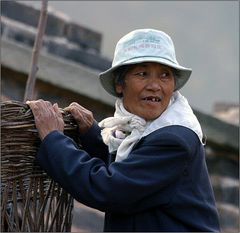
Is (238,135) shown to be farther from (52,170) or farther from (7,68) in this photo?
(52,170)

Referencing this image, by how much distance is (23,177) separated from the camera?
2.24 m

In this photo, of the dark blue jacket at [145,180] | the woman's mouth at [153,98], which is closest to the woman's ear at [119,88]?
the woman's mouth at [153,98]

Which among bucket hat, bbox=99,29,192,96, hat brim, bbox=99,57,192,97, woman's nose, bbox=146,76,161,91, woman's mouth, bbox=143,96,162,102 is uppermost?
bucket hat, bbox=99,29,192,96

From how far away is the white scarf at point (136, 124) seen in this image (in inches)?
86.9

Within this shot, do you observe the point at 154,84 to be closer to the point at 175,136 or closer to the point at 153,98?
the point at 153,98

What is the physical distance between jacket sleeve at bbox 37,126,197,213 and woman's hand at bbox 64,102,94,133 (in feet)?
1.07

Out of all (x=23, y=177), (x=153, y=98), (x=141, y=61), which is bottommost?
(x=23, y=177)

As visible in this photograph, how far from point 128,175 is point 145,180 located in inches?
2.1

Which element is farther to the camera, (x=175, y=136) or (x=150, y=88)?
(x=150, y=88)

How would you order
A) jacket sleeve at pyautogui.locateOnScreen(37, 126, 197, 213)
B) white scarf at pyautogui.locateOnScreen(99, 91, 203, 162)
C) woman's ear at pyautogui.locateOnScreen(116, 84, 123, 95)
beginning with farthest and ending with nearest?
woman's ear at pyautogui.locateOnScreen(116, 84, 123, 95)
white scarf at pyautogui.locateOnScreen(99, 91, 203, 162)
jacket sleeve at pyautogui.locateOnScreen(37, 126, 197, 213)

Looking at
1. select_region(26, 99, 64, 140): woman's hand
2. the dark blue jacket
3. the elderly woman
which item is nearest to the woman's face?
the elderly woman

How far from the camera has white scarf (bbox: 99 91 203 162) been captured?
221cm

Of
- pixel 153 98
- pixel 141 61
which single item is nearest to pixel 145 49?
pixel 141 61

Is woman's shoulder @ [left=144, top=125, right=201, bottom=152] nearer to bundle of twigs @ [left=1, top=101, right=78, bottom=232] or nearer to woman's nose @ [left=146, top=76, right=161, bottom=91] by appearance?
woman's nose @ [left=146, top=76, right=161, bottom=91]
